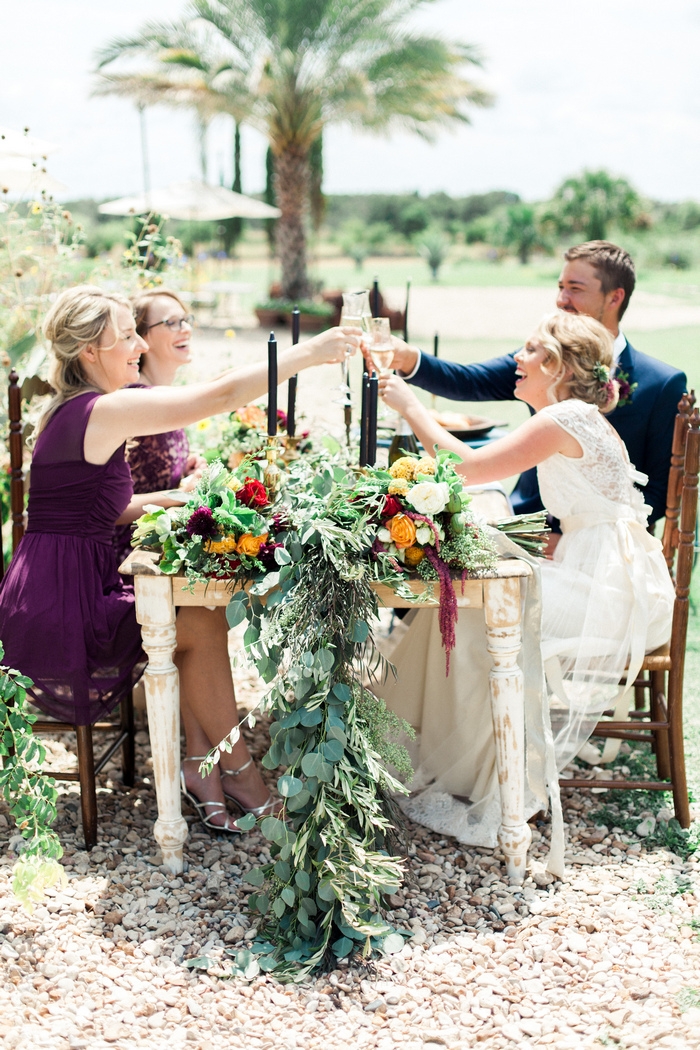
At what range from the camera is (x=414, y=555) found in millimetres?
2344

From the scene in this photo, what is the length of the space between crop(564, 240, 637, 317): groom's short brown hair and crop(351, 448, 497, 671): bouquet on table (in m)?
1.53

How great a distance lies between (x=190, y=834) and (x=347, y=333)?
1.54 metres

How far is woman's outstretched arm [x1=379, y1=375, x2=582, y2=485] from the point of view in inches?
111

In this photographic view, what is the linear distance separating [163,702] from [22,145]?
111 inches

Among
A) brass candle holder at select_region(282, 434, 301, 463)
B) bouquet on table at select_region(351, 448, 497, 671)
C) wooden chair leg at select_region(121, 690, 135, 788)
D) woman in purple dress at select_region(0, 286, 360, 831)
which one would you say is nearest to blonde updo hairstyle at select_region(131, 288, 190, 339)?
woman in purple dress at select_region(0, 286, 360, 831)

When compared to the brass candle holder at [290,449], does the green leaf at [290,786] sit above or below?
below

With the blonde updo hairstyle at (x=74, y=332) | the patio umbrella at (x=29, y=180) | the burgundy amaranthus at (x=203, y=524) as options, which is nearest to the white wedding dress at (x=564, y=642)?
the burgundy amaranthus at (x=203, y=524)

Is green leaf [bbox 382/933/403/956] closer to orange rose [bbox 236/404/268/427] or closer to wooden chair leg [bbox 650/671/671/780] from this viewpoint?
wooden chair leg [bbox 650/671/671/780]

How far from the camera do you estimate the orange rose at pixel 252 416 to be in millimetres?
3396

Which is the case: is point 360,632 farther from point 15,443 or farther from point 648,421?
point 648,421

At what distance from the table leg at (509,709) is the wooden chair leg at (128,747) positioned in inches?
49.4

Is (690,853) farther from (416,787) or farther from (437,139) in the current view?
(437,139)

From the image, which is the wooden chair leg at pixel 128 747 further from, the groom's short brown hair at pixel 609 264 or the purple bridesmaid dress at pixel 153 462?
the groom's short brown hair at pixel 609 264

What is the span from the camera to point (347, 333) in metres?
2.62
